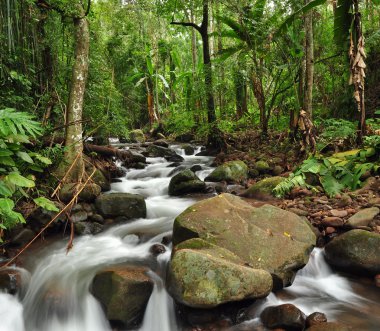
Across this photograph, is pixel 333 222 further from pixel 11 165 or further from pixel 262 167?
pixel 11 165

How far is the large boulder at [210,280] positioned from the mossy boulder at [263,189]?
3215mm

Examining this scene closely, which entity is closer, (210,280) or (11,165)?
(210,280)

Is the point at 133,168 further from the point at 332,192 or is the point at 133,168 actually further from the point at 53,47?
the point at 332,192

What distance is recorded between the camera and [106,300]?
3801 millimetres

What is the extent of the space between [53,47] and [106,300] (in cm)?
575

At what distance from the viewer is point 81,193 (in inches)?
247

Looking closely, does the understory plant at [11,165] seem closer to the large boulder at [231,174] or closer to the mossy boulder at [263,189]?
the mossy boulder at [263,189]

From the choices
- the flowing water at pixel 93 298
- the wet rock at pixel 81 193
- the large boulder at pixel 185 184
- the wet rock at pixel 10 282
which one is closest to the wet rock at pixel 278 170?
the large boulder at pixel 185 184

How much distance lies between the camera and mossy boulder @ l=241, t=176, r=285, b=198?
6.85 meters

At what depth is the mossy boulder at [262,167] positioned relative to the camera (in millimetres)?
8578

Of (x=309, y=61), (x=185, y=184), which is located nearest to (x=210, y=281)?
(x=185, y=184)

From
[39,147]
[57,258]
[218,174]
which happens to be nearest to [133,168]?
[218,174]

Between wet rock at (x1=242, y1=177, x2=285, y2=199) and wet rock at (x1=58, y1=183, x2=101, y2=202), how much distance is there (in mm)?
3198

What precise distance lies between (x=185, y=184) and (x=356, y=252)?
13.9 ft
